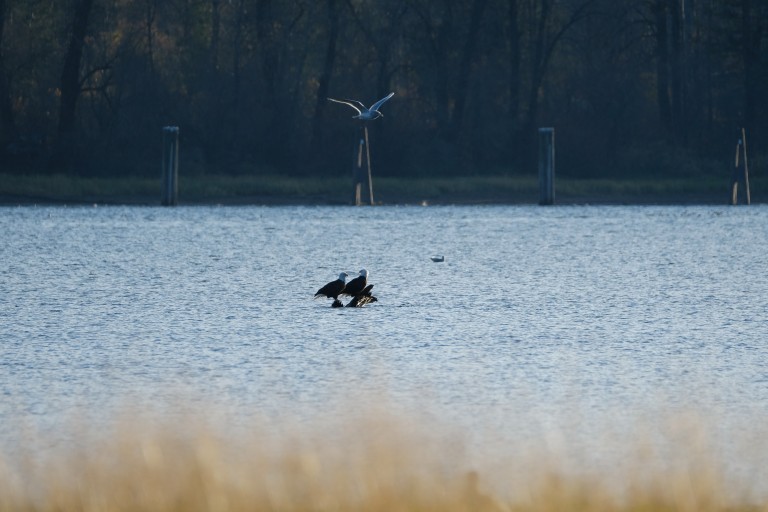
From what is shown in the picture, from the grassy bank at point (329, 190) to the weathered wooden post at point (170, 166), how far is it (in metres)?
1.83

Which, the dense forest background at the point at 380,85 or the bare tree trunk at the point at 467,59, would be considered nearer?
the dense forest background at the point at 380,85

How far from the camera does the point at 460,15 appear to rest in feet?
138

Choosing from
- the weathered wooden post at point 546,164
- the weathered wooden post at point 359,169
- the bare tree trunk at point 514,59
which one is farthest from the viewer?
the bare tree trunk at point 514,59

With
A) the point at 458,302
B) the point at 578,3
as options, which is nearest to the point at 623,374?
the point at 458,302

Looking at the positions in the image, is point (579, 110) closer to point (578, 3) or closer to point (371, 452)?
point (578, 3)

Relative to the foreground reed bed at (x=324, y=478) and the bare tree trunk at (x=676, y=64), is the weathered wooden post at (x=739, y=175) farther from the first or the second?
the foreground reed bed at (x=324, y=478)

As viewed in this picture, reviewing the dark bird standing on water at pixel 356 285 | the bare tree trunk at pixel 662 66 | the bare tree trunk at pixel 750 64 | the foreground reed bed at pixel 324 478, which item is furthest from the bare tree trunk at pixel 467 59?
the foreground reed bed at pixel 324 478

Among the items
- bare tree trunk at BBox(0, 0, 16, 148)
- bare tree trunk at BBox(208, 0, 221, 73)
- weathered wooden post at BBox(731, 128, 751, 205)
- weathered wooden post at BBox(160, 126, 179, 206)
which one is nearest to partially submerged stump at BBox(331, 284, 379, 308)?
weathered wooden post at BBox(160, 126, 179, 206)

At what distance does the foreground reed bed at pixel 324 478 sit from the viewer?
444 centimetres

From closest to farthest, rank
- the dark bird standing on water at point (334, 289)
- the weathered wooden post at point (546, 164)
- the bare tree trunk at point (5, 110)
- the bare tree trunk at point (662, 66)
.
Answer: the dark bird standing on water at point (334, 289)
the weathered wooden post at point (546, 164)
the bare tree trunk at point (5, 110)
the bare tree trunk at point (662, 66)

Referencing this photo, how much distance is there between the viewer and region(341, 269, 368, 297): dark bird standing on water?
1027 centimetres

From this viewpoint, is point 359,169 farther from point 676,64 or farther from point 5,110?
point 676,64

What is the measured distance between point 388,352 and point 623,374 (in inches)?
54.8

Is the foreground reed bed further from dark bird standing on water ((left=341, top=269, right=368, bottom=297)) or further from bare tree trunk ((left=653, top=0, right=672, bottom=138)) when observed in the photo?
bare tree trunk ((left=653, top=0, right=672, bottom=138))
